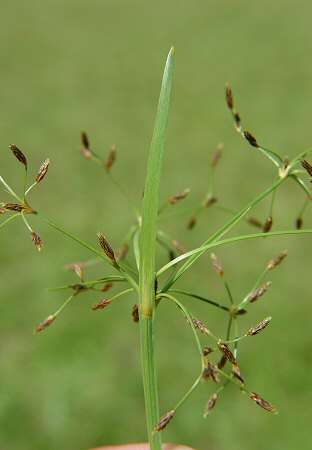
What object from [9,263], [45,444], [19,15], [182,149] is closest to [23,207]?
[45,444]

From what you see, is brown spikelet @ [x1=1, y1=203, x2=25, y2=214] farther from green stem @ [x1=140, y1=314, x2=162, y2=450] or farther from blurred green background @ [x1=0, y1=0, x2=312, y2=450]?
blurred green background @ [x1=0, y1=0, x2=312, y2=450]

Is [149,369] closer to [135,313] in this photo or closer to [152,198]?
[135,313]

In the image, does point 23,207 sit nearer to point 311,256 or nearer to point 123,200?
point 311,256

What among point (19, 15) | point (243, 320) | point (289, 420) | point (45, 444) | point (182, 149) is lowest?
point (45, 444)

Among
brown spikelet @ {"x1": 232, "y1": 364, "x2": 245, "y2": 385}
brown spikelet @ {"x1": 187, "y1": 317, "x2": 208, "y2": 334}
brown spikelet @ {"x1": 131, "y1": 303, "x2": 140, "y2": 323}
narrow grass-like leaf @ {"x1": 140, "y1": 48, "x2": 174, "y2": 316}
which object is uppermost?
narrow grass-like leaf @ {"x1": 140, "y1": 48, "x2": 174, "y2": 316}

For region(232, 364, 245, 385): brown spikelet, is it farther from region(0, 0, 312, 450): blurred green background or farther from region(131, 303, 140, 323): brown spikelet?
region(0, 0, 312, 450): blurred green background

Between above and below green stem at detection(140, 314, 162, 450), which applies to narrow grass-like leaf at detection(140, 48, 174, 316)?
above

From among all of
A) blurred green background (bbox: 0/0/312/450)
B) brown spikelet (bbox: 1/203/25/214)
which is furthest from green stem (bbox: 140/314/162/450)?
blurred green background (bbox: 0/0/312/450)

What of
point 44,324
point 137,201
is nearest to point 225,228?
point 44,324

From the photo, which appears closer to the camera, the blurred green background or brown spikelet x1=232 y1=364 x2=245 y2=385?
brown spikelet x1=232 y1=364 x2=245 y2=385
